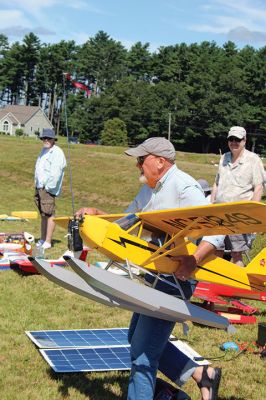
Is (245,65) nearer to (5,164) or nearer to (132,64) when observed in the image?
(132,64)

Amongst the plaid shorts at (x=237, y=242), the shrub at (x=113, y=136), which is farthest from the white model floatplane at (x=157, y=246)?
the shrub at (x=113, y=136)

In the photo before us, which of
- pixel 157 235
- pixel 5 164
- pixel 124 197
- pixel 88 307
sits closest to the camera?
pixel 157 235

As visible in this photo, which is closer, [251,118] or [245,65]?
[251,118]

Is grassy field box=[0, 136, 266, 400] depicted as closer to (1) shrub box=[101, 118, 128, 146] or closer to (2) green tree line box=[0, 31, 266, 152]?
(1) shrub box=[101, 118, 128, 146]

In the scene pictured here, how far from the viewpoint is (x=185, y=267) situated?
3848 millimetres

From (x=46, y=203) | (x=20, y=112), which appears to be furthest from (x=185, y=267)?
(x=20, y=112)

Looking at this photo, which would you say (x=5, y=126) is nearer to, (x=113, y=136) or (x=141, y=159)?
(x=113, y=136)

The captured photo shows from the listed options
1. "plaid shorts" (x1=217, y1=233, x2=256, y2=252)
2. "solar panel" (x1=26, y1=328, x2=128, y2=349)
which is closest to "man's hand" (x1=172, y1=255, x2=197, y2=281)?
"solar panel" (x1=26, y1=328, x2=128, y2=349)

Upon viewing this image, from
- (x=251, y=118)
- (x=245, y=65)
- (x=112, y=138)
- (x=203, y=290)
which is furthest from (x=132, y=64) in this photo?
(x=203, y=290)

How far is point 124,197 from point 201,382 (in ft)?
61.2

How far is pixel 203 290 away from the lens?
755 cm

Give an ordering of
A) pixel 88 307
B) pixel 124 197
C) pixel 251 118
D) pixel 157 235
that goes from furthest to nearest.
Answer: pixel 251 118
pixel 124 197
pixel 88 307
pixel 157 235

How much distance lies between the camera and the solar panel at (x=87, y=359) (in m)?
5.27

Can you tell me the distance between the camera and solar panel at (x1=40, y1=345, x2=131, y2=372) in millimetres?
5270
